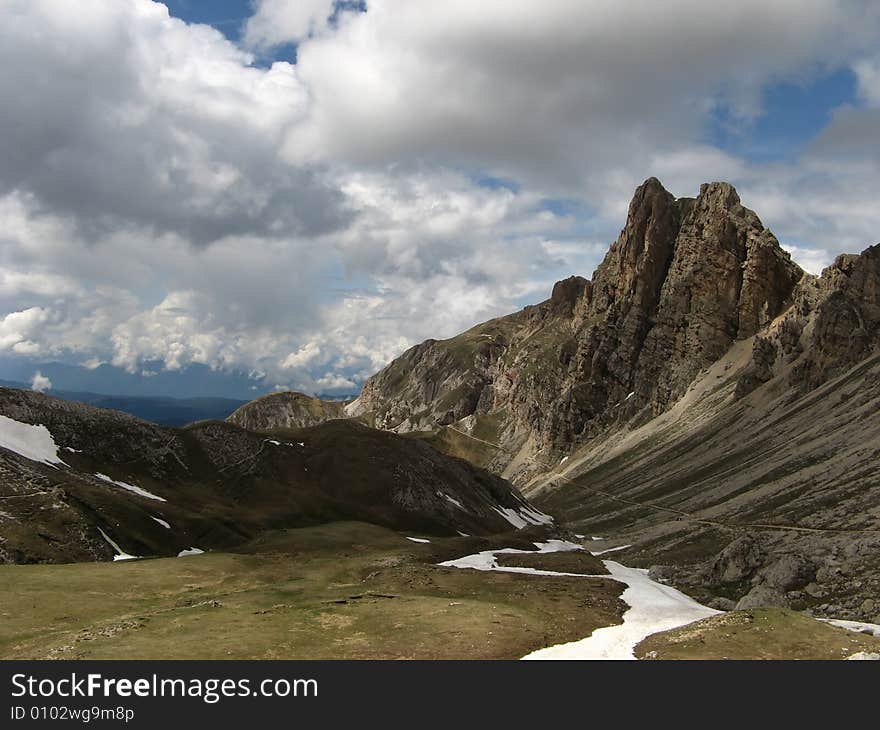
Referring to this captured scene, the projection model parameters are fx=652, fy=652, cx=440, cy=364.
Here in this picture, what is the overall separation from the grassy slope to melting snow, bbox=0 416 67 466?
111 ft

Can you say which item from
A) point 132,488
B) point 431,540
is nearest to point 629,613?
point 431,540

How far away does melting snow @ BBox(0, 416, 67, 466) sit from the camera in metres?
81.4

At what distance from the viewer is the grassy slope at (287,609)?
33562 millimetres

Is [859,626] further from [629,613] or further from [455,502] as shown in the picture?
[455,502]

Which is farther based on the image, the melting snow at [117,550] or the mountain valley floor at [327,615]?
the melting snow at [117,550]

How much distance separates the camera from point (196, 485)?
98250 mm

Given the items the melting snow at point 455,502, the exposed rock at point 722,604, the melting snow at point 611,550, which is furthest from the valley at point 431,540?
the melting snow at point 611,550

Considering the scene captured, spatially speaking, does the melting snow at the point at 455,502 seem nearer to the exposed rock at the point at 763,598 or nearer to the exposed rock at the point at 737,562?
the exposed rock at the point at 737,562

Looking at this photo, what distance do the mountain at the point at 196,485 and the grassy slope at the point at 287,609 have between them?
35.9 feet

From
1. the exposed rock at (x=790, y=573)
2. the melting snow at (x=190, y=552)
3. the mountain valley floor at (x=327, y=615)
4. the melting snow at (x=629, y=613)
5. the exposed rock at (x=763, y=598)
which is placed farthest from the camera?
the melting snow at (x=190, y=552)

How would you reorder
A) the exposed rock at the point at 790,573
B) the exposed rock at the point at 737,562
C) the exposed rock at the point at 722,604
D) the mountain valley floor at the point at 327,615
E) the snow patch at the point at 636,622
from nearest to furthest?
the mountain valley floor at the point at 327,615
the snow patch at the point at 636,622
the exposed rock at the point at 722,604
the exposed rock at the point at 790,573
the exposed rock at the point at 737,562

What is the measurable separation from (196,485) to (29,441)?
74.8ft

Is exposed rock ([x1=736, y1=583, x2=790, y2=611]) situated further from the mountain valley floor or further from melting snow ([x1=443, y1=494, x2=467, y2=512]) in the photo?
melting snow ([x1=443, y1=494, x2=467, y2=512])
